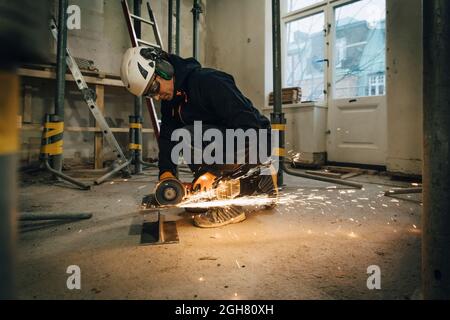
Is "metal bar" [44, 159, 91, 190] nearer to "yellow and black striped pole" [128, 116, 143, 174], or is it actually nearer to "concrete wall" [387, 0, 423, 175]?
"yellow and black striped pole" [128, 116, 143, 174]

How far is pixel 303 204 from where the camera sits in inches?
90.7

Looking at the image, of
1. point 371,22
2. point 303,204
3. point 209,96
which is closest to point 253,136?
point 209,96

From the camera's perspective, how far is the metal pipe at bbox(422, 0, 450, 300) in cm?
77

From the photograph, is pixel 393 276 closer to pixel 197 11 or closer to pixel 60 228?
pixel 60 228

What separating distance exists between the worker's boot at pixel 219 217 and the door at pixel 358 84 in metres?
2.76

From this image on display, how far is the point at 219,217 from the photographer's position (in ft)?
5.83

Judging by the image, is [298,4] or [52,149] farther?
[298,4]

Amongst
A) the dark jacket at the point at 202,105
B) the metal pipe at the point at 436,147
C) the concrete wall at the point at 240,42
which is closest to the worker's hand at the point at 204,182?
the dark jacket at the point at 202,105

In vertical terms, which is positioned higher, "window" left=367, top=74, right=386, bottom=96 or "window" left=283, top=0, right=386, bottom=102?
"window" left=283, top=0, right=386, bottom=102

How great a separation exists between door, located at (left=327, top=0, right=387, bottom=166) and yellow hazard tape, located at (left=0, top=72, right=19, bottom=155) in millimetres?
4066

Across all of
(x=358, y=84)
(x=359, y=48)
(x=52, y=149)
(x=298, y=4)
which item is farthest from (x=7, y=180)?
(x=298, y=4)

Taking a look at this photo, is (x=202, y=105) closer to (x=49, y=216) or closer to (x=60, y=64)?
(x=49, y=216)

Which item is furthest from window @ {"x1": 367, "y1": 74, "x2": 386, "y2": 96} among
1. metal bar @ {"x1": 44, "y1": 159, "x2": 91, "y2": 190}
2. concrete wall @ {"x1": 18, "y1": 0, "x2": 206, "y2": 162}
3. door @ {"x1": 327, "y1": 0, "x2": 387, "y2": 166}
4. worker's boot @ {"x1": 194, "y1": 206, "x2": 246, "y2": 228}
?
metal bar @ {"x1": 44, "y1": 159, "x2": 91, "y2": 190}

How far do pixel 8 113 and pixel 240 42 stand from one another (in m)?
5.30
